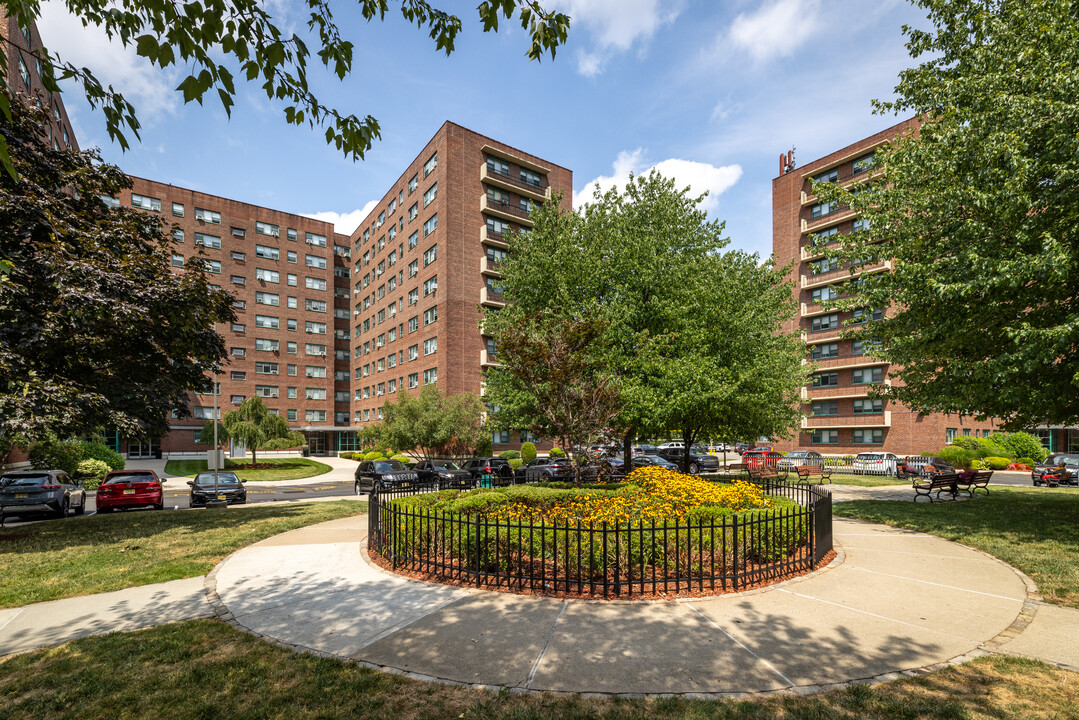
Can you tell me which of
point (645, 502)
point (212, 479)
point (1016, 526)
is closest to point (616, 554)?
point (645, 502)

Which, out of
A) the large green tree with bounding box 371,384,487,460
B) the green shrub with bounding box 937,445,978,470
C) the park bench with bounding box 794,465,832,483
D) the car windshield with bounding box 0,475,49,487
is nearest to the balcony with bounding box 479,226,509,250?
the large green tree with bounding box 371,384,487,460

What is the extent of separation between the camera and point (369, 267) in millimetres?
66438

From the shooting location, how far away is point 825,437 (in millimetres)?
55938

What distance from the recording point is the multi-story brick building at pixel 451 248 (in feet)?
156

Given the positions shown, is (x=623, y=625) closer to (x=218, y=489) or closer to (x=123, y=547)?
(x=123, y=547)

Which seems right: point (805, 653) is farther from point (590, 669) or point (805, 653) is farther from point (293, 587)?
point (293, 587)

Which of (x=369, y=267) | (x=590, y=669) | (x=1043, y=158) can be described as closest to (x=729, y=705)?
(x=590, y=669)

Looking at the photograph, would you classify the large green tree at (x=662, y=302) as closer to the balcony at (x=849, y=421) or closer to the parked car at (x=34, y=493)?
the parked car at (x=34, y=493)

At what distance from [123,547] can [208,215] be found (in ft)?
201

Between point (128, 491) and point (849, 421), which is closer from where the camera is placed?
point (128, 491)

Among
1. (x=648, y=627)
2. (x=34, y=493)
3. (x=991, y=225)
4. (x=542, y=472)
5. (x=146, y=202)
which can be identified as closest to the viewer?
(x=648, y=627)

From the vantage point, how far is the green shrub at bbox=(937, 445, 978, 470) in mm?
35938

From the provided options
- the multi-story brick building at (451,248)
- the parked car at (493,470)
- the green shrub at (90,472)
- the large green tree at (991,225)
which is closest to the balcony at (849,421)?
the multi-story brick building at (451,248)

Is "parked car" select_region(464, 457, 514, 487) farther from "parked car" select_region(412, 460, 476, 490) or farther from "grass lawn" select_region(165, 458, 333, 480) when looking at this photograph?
"grass lawn" select_region(165, 458, 333, 480)
